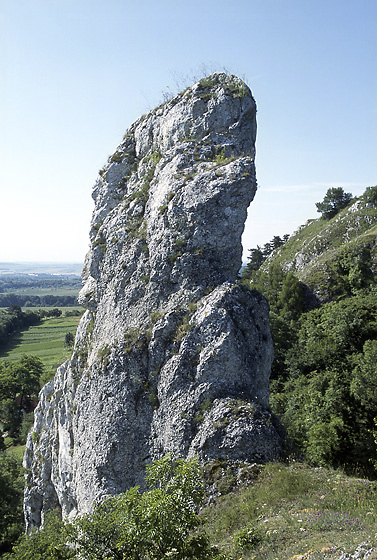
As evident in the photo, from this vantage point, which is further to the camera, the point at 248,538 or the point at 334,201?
the point at 334,201

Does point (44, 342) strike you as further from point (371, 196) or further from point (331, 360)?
point (371, 196)

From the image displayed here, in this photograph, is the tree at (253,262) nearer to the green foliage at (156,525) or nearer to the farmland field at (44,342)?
the farmland field at (44,342)

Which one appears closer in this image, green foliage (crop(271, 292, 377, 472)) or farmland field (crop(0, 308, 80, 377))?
green foliage (crop(271, 292, 377, 472))

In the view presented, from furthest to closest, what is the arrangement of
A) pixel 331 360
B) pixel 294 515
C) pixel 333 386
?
1. pixel 331 360
2. pixel 333 386
3. pixel 294 515

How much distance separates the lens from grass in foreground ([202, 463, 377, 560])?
8172mm

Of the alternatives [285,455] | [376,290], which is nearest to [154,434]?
[285,455]

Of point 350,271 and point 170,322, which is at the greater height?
point 350,271

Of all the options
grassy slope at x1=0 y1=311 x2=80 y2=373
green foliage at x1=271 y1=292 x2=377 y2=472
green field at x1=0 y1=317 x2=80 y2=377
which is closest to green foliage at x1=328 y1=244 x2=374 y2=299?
green foliage at x1=271 y1=292 x2=377 y2=472

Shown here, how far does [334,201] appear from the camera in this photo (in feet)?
334

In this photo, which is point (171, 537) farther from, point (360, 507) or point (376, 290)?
point (376, 290)

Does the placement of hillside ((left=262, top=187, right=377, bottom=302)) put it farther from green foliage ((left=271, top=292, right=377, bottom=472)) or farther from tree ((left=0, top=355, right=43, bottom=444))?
tree ((left=0, top=355, right=43, bottom=444))

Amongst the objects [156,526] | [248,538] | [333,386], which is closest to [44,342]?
[333,386]

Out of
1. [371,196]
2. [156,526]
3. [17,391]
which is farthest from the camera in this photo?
[371,196]

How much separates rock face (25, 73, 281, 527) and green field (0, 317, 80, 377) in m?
75.6
